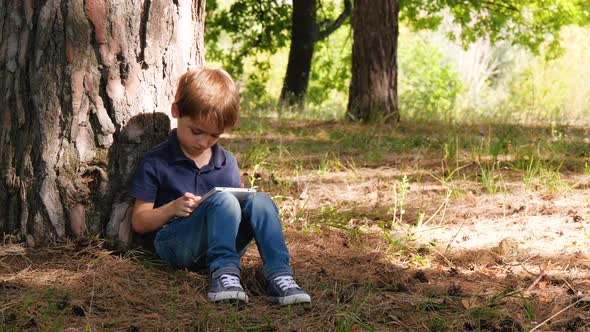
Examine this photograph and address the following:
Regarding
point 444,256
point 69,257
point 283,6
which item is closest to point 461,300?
point 444,256

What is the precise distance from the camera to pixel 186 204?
335 cm

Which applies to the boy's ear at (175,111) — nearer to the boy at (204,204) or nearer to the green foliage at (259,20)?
the boy at (204,204)

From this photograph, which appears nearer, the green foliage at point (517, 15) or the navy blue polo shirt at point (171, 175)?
the navy blue polo shirt at point (171, 175)

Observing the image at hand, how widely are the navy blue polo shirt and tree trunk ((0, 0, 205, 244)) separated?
0.52ft

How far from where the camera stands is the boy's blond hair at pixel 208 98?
341cm

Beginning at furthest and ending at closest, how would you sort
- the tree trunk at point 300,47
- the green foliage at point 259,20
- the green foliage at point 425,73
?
the green foliage at point 425,73 → the green foliage at point 259,20 → the tree trunk at point 300,47

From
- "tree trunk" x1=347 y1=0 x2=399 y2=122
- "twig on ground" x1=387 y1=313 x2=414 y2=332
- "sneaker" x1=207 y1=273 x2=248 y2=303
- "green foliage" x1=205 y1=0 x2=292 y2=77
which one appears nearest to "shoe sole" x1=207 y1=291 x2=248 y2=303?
"sneaker" x1=207 y1=273 x2=248 y2=303

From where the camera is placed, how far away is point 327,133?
8031mm

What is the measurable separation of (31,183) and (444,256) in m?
2.06

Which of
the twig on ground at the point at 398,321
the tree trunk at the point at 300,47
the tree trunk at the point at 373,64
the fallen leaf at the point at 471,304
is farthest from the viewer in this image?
the tree trunk at the point at 300,47

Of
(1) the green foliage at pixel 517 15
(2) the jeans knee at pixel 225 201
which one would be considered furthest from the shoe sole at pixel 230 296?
(1) the green foliage at pixel 517 15

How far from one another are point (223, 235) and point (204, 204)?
18cm

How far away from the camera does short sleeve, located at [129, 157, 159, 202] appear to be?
11.5 feet

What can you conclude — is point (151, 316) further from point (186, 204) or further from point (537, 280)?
point (537, 280)
